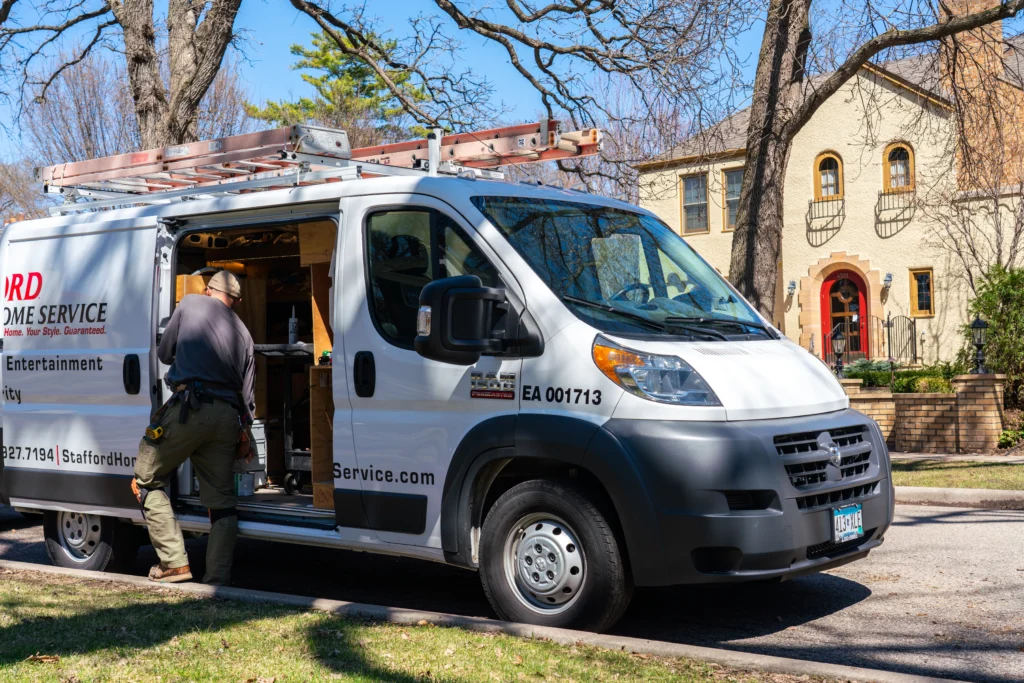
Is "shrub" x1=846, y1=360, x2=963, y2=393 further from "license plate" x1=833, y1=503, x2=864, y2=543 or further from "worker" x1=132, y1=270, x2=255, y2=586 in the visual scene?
"worker" x1=132, y1=270, x2=255, y2=586

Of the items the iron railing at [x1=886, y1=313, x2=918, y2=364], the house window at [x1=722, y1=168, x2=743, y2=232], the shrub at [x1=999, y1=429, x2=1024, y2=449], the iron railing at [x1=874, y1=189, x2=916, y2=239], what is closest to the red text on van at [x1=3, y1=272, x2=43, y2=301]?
the shrub at [x1=999, y1=429, x2=1024, y2=449]

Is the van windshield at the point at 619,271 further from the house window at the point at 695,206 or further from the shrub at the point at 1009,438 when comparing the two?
the house window at the point at 695,206

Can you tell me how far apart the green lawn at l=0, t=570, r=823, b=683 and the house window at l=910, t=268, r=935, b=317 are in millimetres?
26530

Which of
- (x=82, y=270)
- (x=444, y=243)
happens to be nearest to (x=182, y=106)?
(x=82, y=270)

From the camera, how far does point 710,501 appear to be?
511cm

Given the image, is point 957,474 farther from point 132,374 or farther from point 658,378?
point 132,374

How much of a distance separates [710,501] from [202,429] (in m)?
3.30

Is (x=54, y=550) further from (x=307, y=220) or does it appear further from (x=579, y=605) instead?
(x=579, y=605)

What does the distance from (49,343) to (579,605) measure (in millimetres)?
4445

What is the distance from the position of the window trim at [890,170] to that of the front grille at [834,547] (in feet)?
82.7

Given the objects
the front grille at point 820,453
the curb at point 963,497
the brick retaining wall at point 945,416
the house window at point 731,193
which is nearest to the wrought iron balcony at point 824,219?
the house window at point 731,193

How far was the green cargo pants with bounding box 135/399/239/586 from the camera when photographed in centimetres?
680

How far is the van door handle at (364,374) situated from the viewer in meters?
6.19

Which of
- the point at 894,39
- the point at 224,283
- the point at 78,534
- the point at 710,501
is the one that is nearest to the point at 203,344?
the point at 224,283
